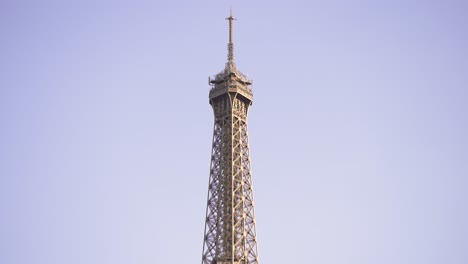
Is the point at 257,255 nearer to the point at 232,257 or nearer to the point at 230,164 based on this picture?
the point at 232,257

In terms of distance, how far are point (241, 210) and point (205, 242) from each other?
6949mm

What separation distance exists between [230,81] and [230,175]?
14.9 meters

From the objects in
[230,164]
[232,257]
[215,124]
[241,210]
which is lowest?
[232,257]

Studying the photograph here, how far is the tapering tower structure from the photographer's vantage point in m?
102

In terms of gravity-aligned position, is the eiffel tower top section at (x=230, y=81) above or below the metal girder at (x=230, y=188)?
above

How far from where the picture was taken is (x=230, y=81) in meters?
110

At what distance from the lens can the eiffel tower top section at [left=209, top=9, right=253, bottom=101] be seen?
361 feet

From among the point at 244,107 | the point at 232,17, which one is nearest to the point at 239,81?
the point at 244,107

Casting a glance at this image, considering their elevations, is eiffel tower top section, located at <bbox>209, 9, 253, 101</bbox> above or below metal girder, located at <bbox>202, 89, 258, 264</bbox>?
above

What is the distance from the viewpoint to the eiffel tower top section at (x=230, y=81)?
110m

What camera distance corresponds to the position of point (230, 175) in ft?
347

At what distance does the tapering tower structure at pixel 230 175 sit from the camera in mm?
102000

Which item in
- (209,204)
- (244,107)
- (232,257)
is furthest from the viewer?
(244,107)

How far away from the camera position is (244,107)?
113062 mm
